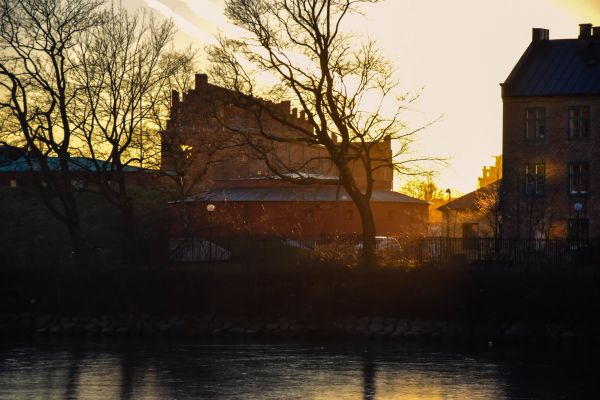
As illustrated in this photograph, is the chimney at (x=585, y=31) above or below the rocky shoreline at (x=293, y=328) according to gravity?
above

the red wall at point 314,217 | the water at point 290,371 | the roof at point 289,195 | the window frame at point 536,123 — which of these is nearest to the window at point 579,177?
the window frame at point 536,123

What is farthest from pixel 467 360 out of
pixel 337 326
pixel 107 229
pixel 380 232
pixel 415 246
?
pixel 380 232

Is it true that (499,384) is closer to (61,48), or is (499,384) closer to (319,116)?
(319,116)

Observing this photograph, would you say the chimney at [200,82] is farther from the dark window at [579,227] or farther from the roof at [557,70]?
the dark window at [579,227]

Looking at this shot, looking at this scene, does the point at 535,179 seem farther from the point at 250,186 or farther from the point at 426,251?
the point at 250,186

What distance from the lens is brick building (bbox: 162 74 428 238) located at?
5416cm

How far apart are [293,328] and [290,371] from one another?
40.4ft

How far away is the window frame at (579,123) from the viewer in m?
70.2

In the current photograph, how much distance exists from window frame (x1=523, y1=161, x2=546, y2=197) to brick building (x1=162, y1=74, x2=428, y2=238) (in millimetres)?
8226

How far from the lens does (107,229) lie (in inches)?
2950

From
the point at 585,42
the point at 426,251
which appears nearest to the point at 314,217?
the point at 585,42

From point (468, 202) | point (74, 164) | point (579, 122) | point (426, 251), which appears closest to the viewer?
point (426, 251)

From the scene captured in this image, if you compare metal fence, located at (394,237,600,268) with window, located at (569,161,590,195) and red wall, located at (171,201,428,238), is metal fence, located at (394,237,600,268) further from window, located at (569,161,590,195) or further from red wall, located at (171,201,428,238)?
red wall, located at (171,201,428,238)

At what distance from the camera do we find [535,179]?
71688 millimetres
